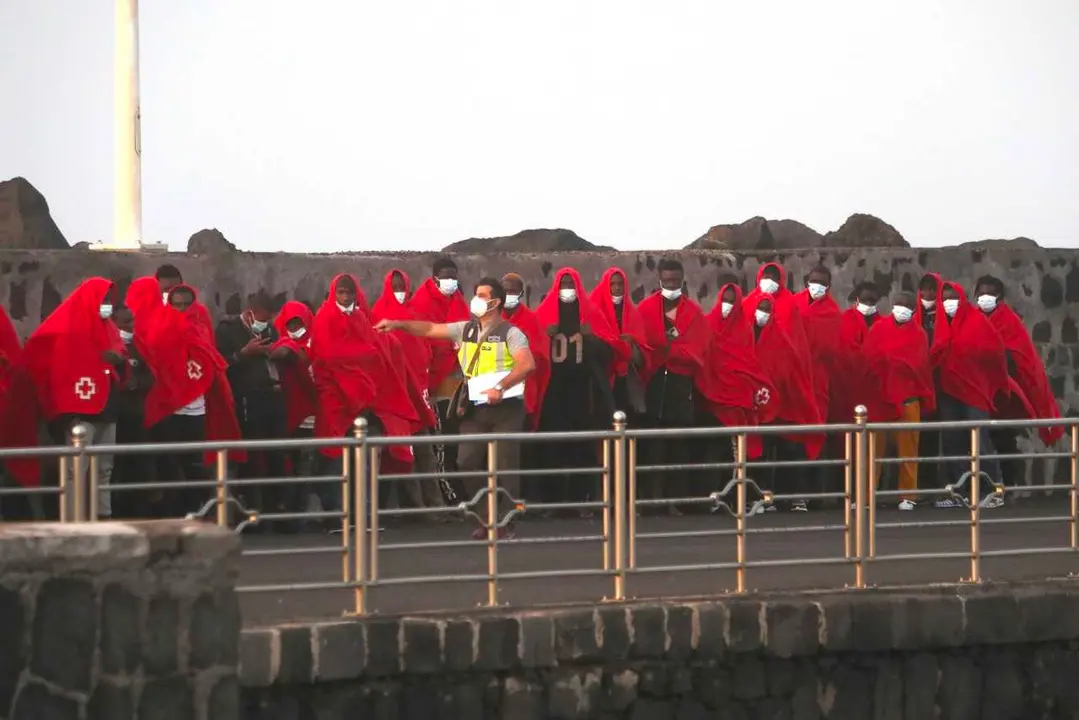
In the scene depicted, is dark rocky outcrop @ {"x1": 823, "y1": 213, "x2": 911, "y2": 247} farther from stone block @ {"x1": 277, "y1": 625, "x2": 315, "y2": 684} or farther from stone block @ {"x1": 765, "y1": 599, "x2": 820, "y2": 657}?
stone block @ {"x1": 277, "y1": 625, "x2": 315, "y2": 684}

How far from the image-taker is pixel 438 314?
1722 cm

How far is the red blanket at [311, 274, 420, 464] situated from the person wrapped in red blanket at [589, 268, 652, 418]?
1.53 meters

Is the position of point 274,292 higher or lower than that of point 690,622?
higher

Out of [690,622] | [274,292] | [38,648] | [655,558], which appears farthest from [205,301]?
[38,648]

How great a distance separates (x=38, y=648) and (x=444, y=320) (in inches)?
339

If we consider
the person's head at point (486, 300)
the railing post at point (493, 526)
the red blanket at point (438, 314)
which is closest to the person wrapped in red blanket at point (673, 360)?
the red blanket at point (438, 314)

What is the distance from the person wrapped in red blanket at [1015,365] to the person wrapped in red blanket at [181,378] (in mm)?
5420

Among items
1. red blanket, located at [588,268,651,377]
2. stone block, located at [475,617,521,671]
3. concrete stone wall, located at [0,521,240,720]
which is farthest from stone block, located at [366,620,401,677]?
red blanket, located at [588,268,651,377]

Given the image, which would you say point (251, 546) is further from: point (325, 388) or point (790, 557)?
point (790, 557)

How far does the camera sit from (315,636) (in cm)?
1114

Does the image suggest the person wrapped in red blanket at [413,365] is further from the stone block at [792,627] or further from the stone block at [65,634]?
the stone block at [65,634]

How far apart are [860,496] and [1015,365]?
5.85 m

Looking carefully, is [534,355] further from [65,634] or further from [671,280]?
[65,634]

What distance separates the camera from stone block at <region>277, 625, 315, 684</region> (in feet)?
36.2
